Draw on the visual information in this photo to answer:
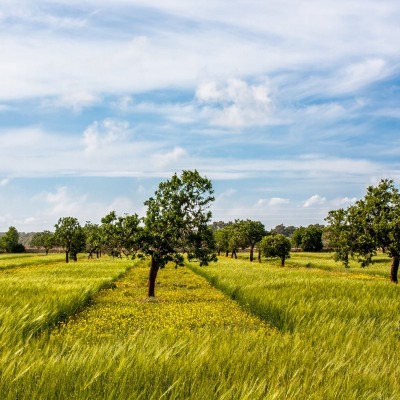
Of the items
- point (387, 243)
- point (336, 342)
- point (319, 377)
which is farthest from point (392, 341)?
point (387, 243)

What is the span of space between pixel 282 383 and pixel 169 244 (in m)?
18.3

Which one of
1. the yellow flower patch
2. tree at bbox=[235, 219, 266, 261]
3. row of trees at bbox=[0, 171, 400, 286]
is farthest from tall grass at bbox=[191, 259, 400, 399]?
tree at bbox=[235, 219, 266, 261]

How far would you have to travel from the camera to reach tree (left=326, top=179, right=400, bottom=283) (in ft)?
117

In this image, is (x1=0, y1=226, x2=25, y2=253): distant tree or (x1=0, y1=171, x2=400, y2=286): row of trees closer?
(x1=0, y1=171, x2=400, y2=286): row of trees

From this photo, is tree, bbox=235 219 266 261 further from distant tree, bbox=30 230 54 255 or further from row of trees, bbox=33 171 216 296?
row of trees, bbox=33 171 216 296

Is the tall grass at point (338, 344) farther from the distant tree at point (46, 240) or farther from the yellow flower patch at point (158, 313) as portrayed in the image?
the distant tree at point (46, 240)

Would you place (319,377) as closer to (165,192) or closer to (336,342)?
(336,342)

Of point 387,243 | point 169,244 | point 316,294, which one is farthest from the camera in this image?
point 387,243

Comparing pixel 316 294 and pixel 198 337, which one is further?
pixel 316 294

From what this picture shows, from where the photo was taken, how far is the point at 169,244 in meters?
22.8

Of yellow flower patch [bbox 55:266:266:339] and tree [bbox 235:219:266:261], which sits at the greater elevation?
tree [bbox 235:219:266:261]

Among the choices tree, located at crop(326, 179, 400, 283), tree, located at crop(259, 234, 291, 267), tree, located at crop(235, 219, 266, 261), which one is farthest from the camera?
tree, located at crop(235, 219, 266, 261)

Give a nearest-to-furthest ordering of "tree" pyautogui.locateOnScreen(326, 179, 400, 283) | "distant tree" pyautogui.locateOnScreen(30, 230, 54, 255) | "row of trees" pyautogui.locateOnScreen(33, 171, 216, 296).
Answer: "row of trees" pyautogui.locateOnScreen(33, 171, 216, 296) < "tree" pyautogui.locateOnScreen(326, 179, 400, 283) < "distant tree" pyautogui.locateOnScreen(30, 230, 54, 255)

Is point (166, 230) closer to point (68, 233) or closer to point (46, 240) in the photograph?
point (68, 233)
